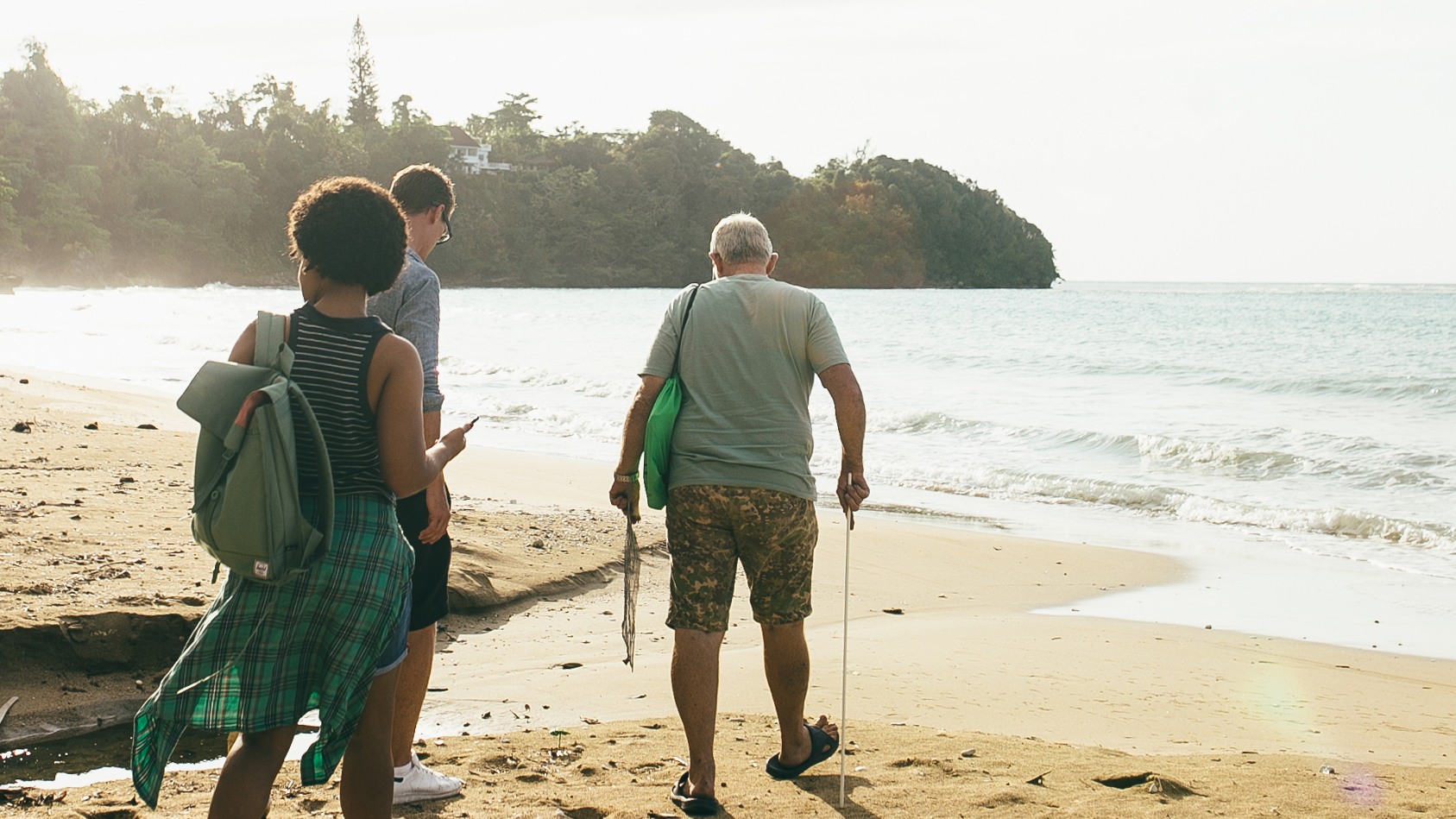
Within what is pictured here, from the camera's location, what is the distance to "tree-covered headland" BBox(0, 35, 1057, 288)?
74.4 metres

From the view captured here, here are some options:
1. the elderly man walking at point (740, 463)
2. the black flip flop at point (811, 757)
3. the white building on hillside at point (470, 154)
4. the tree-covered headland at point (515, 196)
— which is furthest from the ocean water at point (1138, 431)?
the white building on hillside at point (470, 154)

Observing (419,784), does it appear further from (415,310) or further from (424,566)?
(415,310)

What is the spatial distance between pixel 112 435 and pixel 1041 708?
7762mm

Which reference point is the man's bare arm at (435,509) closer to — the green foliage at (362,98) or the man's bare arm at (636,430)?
the man's bare arm at (636,430)

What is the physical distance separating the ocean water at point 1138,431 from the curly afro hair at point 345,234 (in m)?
4.94

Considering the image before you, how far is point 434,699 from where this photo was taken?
4.41m

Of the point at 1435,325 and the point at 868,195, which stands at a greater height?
the point at 868,195

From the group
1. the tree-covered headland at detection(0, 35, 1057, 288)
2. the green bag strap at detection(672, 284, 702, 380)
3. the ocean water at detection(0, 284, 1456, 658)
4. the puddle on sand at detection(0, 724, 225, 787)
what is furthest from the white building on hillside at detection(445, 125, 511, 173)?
the green bag strap at detection(672, 284, 702, 380)

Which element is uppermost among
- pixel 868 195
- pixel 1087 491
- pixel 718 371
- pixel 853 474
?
pixel 868 195

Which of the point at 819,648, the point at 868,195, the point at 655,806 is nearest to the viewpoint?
the point at 655,806

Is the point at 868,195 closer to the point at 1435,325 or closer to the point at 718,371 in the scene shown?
the point at 1435,325

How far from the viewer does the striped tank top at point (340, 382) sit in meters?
2.47

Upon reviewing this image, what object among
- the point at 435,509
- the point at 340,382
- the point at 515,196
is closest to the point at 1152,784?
the point at 435,509

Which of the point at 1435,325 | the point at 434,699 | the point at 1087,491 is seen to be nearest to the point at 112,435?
the point at 434,699
